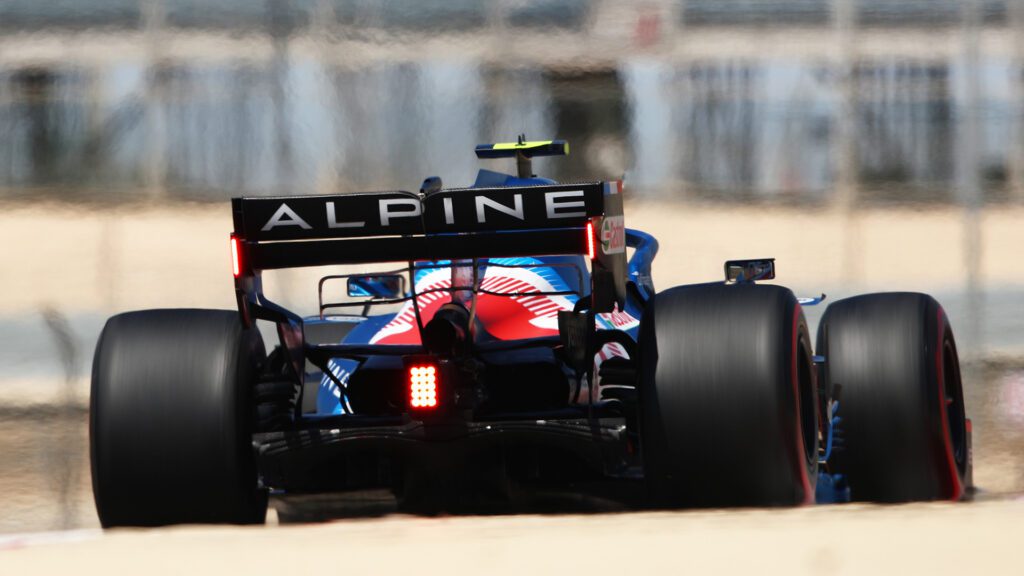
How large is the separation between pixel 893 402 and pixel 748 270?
0.97 metres

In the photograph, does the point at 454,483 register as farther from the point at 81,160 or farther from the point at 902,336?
the point at 81,160

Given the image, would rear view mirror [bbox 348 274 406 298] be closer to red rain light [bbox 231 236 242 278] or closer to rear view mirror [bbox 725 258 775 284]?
rear view mirror [bbox 725 258 775 284]

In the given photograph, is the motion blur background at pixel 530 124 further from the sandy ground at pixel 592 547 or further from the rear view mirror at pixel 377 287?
the sandy ground at pixel 592 547

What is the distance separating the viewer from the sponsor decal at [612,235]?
17.2 ft

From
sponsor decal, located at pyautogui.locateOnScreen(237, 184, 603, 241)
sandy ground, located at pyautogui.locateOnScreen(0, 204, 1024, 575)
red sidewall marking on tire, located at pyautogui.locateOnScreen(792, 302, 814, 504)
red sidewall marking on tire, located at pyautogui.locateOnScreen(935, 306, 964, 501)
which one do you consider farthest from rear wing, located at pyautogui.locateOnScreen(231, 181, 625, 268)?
red sidewall marking on tire, located at pyautogui.locateOnScreen(935, 306, 964, 501)

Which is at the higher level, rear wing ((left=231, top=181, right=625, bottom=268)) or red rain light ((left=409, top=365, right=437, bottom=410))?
rear wing ((left=231, top=181, right=625, bottom=268))

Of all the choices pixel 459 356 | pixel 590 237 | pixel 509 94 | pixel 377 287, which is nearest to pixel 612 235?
pixel 590 237

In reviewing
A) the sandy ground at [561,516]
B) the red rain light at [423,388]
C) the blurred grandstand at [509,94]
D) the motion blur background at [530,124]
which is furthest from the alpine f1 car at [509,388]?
the blurred grandstand at [509,94]

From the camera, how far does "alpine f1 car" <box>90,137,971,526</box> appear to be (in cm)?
521

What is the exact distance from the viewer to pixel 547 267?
672 centimetres

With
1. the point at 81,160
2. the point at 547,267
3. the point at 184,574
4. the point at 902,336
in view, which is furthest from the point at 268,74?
the point at 184,574

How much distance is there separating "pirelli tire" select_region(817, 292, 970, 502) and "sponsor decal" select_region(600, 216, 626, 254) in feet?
3.60

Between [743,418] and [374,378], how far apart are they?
54.4 inches

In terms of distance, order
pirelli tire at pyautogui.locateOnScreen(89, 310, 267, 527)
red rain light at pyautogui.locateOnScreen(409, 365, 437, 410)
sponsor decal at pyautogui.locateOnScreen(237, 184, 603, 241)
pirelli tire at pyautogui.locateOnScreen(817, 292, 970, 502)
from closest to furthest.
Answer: sponsor decal at pyautogui.locateOnScreen(237, 184, 603, 241) < pirelli tire at pyautogui.locateOnScreen(89, 310, 267, 527) < red rain light at pyautogui.locateOnScreen(409, 365, 437, 410) < pirelli tire at pyautogui.locateOnScreen(817, 292, 970, 502)
